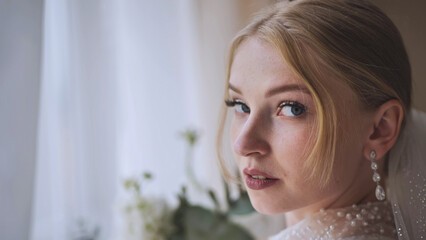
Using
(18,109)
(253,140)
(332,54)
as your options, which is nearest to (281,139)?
(253,140)

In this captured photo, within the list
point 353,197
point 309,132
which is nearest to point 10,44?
point 309,132

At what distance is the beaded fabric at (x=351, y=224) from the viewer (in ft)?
2.36

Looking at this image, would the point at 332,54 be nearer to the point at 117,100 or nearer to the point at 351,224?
the point at 351,224

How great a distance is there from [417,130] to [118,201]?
83 centimetres

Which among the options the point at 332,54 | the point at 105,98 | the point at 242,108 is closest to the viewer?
the point at 332,54

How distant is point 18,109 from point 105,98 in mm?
332

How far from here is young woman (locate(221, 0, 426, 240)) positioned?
683mm

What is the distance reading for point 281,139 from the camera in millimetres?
700

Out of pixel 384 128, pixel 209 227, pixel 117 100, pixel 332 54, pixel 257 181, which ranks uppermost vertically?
Answer: pixel 332 54

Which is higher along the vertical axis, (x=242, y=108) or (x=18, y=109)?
(x=242, y=108)

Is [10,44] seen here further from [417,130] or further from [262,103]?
[417,130]

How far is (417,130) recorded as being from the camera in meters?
0.81

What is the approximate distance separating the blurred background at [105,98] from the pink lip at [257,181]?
302 mm

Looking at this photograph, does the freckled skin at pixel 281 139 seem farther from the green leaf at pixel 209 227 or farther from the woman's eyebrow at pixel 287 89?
the green leaf at pixel 209 227
